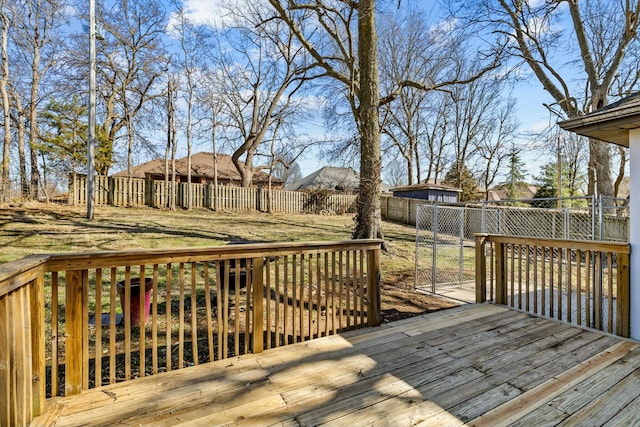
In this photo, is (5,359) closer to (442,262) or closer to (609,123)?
(609,123)

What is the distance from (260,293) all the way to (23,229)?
25.3ft

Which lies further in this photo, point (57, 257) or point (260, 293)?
point (260, 293)

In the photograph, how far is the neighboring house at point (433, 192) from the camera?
54.4 feet

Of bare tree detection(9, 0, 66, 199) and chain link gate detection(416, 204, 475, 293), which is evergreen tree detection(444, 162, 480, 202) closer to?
chain link gate detection(416, 204, 475, 293)

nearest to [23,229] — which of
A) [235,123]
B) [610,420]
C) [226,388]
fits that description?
[226,388]

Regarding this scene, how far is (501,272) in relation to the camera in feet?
13.5

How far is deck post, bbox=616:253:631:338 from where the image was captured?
3111mm

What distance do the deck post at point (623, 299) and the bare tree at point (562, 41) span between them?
26.0 feet

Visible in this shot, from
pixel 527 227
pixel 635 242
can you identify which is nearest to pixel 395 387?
pixel 635 242

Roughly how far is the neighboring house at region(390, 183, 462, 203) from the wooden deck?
14.0 m

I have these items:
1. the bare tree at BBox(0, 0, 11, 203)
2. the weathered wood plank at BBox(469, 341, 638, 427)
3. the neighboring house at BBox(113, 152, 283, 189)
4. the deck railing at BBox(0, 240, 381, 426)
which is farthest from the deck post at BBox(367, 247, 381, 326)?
the neighboring house at BBox(113, 152, 283, 189)

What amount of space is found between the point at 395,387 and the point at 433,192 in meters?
15.7

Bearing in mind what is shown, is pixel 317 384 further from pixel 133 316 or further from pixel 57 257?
pixel 133 316

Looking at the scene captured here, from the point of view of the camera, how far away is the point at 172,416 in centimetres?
185
